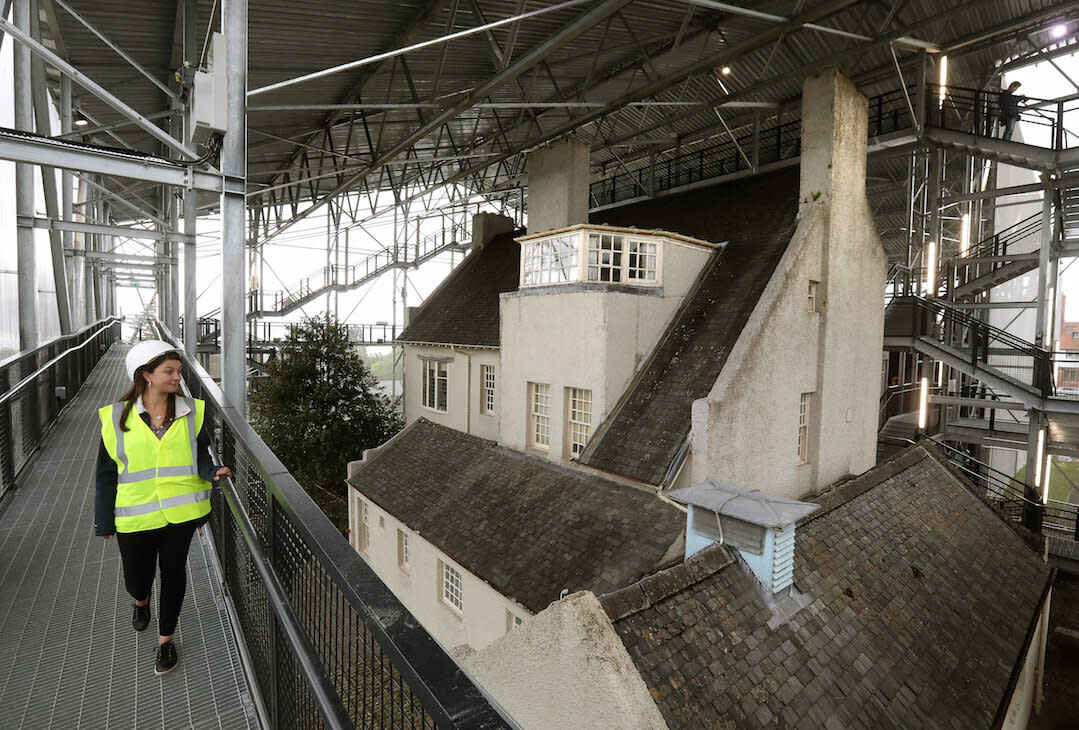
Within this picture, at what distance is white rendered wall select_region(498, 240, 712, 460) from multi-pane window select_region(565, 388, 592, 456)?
153mm

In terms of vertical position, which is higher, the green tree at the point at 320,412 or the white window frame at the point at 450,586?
the green tree at the point at 320,412

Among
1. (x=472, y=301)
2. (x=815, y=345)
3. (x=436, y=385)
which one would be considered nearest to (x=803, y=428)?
(x=815, y=345)

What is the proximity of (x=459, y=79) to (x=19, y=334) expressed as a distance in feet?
42.4

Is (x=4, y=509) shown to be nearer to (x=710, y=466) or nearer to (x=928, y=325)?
(x=710, y=466)

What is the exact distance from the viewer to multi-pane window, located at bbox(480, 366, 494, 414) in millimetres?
17453

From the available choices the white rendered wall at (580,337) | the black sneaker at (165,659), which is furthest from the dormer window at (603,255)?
the black sneaker at (165,659)

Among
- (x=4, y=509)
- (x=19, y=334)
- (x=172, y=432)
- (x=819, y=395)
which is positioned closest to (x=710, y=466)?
(x=819, y=395)

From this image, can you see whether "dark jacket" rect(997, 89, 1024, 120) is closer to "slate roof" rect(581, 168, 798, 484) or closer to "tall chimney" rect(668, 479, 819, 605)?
"slate roof" rect(581, 168, 798, 484)

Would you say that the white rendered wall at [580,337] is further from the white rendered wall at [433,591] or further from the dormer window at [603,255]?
the white rendered wall at [433,591]

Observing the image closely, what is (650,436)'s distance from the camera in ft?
37.8

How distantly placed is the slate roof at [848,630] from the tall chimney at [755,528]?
0.88 ft

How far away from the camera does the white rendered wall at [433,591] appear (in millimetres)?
10883

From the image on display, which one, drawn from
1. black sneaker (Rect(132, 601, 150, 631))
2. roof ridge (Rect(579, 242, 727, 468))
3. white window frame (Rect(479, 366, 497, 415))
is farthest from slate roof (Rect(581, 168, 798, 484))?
black sneaker (Rect(132, 601, 150, 631))

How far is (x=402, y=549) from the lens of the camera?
1501cm
